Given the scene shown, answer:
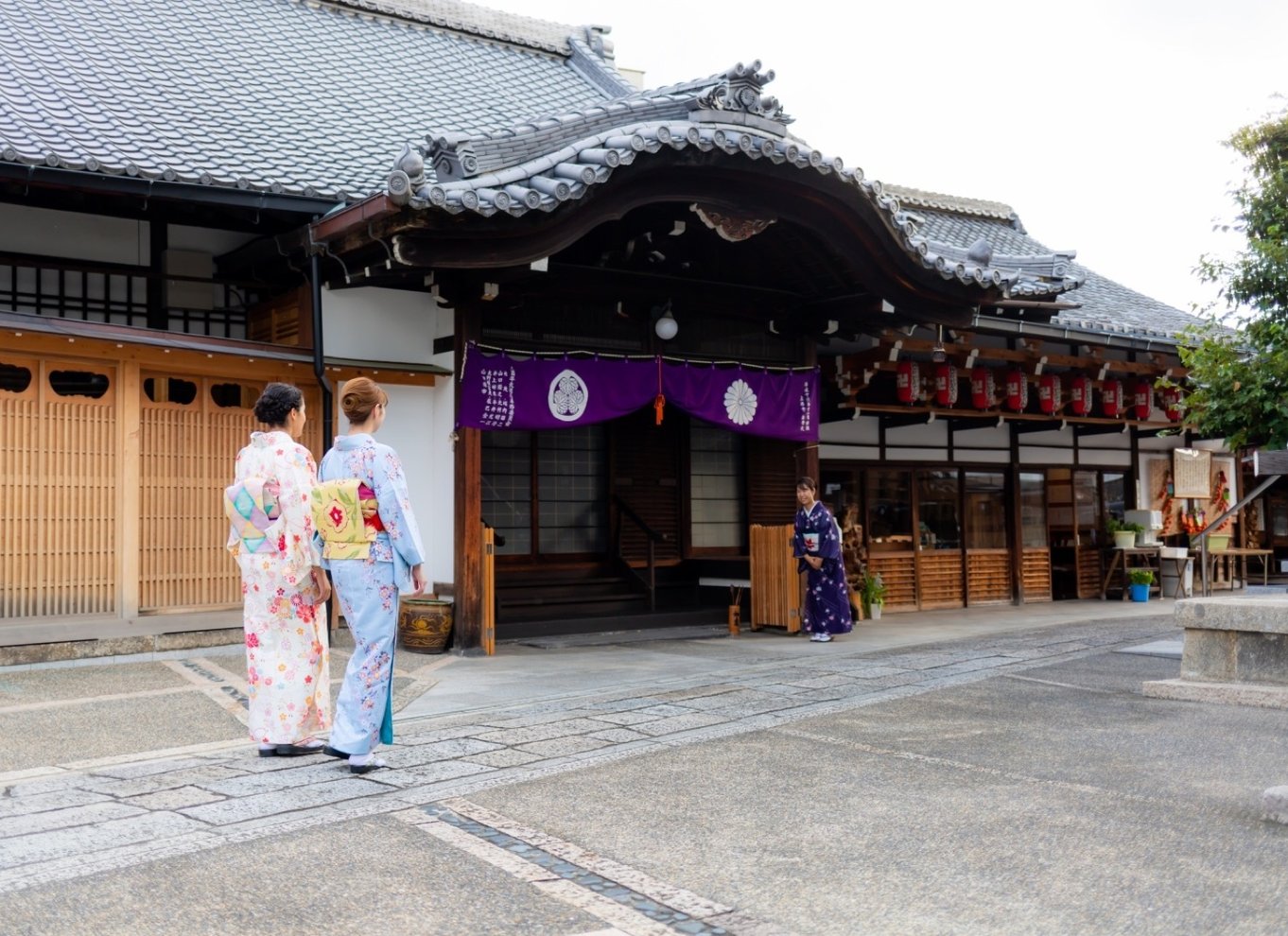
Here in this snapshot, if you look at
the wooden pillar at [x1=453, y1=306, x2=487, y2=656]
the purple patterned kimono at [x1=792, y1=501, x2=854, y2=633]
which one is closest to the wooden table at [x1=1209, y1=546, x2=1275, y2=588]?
the purple patterned kimono at [x1=792, y1=501, x2=854, y2=633]

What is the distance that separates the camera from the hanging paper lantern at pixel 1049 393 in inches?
608

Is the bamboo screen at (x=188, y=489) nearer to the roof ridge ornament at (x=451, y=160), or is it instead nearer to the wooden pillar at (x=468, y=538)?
the wooden pillar at (x=468, y=538)

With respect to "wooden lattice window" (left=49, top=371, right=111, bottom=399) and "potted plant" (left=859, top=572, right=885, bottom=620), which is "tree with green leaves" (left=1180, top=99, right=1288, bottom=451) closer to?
"potted plant" (left=859, top=572, right=885, bottom=620)

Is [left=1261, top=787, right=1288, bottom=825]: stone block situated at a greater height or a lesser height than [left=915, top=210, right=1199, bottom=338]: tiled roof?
lesser

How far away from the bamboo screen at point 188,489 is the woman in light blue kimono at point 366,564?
4.82m

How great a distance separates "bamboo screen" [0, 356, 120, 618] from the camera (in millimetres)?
8984

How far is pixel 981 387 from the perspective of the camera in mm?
14664

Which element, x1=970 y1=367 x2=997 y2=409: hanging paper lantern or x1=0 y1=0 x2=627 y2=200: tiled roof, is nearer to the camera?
x1=0 y1=0 x2=627 y2=200: tiled roof

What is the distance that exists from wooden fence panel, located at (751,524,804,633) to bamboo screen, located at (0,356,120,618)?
658cm

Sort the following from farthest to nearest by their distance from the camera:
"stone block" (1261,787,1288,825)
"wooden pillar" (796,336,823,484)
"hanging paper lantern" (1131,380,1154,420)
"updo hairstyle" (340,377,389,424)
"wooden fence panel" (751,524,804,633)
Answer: "hanging paper lantern" (1131,380,1154,420)
"wooden pillar" (796,336,823,484)
"wooden fence panel" (751,524,804,633)
"updo hairstyle" (340,377,389,424)
"stone block" (1261,787,1288,825)

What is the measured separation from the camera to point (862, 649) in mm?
11062

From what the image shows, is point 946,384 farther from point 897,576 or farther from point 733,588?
point 733,588

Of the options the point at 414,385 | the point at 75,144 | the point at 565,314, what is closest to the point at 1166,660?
the point at 565,314

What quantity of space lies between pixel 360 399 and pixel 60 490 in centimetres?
490
